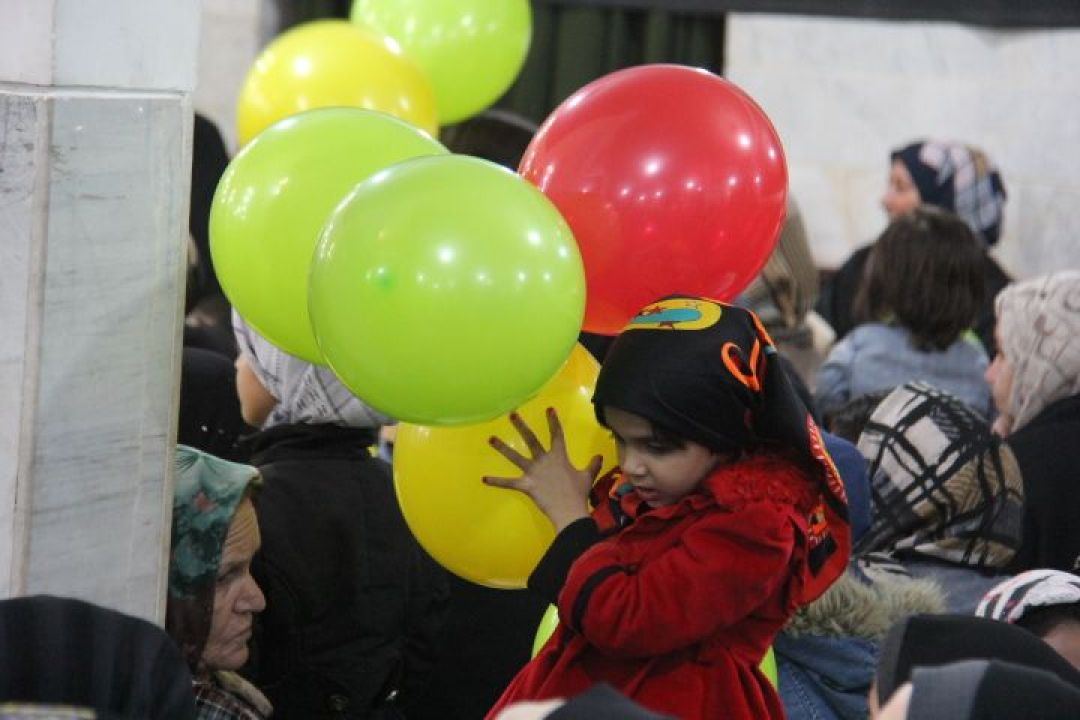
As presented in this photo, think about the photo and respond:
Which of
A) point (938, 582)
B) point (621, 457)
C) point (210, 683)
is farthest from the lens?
point (938, 582)

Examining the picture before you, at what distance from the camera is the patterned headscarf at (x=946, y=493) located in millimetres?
3273

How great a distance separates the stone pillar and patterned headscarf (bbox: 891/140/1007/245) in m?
3.88

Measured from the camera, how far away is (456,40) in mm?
3645

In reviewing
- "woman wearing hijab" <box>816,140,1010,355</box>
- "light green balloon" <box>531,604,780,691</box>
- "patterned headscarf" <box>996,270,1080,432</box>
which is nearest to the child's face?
"light green balloon" <box>531,604,780,691</box>

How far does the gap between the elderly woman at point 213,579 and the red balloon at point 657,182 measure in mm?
633

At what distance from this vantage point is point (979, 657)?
6.98ft

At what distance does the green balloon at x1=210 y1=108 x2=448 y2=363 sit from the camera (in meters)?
2.46

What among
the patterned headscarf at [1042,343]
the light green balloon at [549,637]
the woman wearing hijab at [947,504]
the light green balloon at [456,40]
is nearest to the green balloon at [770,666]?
the light green balloon at [549,637]

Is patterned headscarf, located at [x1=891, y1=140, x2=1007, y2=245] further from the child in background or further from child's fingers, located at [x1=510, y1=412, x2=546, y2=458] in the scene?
child's fingers, located at [x1=510, y1=412, x2=546, y2=458]

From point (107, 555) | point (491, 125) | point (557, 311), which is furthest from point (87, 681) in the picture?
point (491, 125)

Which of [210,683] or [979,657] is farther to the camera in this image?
[210,683]

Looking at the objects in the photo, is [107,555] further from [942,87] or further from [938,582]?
[942,87]

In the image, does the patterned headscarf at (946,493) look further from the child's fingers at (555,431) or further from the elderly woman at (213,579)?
the elderly woman at (213,579)

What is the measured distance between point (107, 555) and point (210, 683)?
352 mm
